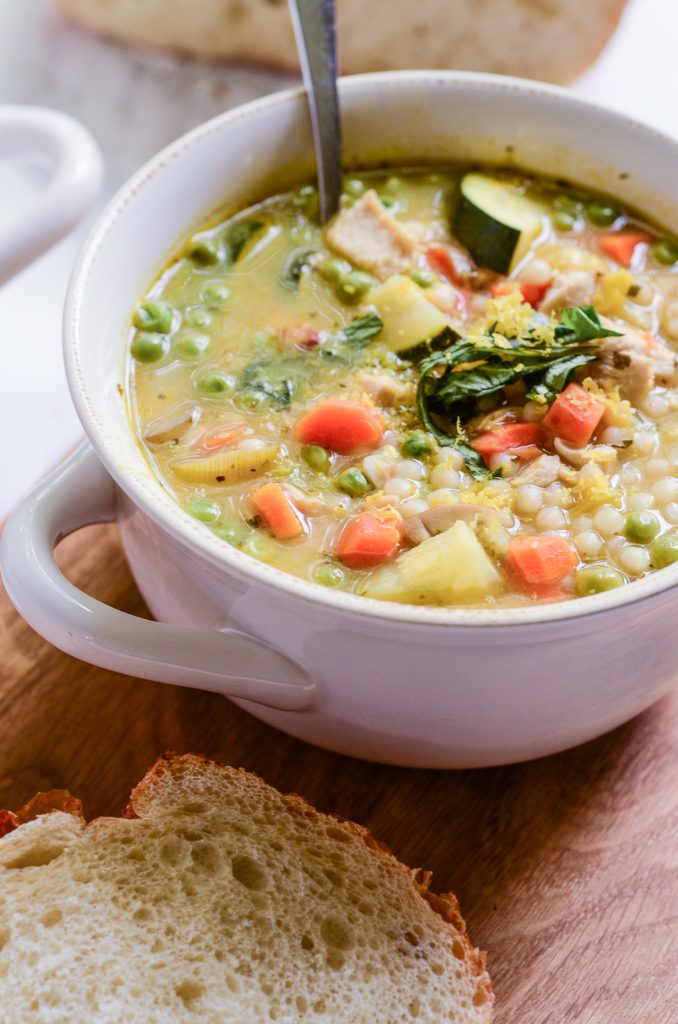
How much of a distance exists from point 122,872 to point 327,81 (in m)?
1.98

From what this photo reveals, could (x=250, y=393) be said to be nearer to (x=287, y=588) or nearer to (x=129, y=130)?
(x=287, y=588)

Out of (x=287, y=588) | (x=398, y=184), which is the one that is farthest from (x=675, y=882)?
(x=398, y=184)

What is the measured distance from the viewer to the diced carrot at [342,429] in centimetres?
251

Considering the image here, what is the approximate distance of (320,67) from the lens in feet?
9.30

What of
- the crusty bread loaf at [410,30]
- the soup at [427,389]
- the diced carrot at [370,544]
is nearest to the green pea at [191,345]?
the soup at [427,389]

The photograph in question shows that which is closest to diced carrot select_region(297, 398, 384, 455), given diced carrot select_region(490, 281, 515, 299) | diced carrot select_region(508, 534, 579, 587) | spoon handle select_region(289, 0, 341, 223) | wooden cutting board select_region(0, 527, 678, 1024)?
diced carrot select_region(508, 534, 579, 587)

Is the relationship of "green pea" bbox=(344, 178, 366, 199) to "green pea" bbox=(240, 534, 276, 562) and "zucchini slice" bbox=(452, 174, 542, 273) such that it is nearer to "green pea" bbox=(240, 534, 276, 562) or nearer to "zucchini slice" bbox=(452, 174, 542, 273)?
"zucchini slice" bbox=(452, 174, 542, 273)

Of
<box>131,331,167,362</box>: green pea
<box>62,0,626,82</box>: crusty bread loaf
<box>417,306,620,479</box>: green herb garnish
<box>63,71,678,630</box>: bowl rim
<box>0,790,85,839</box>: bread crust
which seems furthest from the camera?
<box>62,0,626,82</box>: crusty bread loaf

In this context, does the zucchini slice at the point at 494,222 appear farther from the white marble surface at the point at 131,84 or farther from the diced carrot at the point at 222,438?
the white marble surface at the point at 131,84

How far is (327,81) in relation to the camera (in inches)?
113

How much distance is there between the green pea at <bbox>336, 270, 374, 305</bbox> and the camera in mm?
2828

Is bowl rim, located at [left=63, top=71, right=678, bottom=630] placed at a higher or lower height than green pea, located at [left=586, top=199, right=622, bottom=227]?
lower

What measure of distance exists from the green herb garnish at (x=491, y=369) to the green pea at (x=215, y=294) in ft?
1.90

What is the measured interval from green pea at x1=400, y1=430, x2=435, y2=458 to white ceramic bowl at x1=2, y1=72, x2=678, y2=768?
22.9 inches
